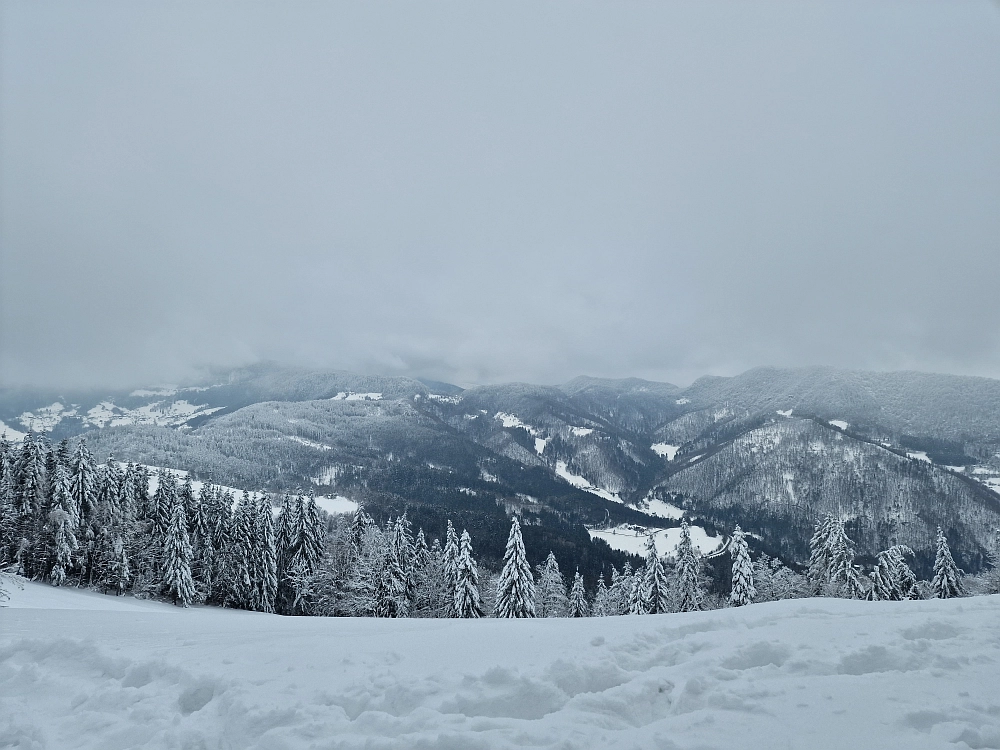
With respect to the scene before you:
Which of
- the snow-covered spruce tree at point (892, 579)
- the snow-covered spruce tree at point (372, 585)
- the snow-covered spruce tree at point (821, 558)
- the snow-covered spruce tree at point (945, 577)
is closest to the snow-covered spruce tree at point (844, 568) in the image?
the snow-covered spruce tree at point (821, 558)

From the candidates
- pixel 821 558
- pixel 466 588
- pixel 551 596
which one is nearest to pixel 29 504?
pixel 466 588

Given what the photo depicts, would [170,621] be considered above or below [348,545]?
above

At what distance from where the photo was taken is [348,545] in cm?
4119

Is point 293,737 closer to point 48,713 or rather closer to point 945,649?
point 48,713

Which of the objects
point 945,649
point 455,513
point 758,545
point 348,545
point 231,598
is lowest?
point 758,545

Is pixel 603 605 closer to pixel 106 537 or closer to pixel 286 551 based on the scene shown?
pixel 286 551

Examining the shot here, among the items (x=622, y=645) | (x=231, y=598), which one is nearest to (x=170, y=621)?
(x=622, y=645)

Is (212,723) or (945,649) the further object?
(945,649)

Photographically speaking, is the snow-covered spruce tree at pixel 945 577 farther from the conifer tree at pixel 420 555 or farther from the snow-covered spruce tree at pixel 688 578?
the conifer tree at pixel 420 555

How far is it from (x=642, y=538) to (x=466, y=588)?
535ft

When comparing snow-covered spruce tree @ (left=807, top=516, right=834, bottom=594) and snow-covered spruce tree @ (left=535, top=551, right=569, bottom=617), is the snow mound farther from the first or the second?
snow-covered spruce tree @ (left=807, top=516, right=834, bottom=594)

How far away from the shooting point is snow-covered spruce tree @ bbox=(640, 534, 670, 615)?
32.0 meters

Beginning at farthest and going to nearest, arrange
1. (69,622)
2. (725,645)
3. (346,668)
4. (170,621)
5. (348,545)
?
(348,545), (170,621), (69,622), (725,645), (346,668)

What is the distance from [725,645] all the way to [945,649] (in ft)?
11.5
